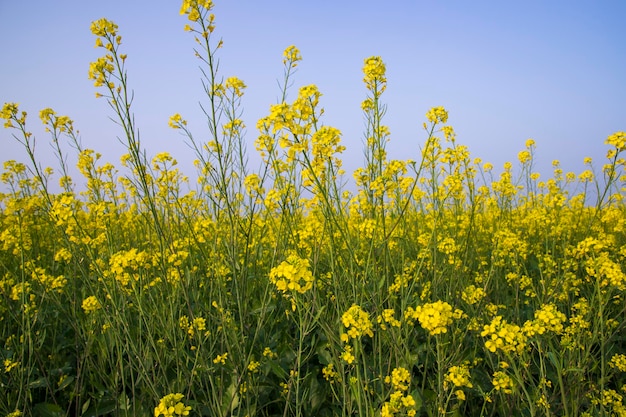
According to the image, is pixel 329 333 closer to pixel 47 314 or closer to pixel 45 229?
pixel 47 314

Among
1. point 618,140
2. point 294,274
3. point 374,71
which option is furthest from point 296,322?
point 618,140

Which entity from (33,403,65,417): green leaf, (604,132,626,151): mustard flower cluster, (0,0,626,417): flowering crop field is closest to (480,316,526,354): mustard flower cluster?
(0,0,626,417): flowering crop field

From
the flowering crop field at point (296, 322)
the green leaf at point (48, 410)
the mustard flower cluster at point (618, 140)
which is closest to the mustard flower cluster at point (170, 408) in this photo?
the flowering crop field at point (296, 322)

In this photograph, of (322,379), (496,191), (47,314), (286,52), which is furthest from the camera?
(496,191)

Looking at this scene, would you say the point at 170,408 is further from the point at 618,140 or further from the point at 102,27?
the point at 618,140

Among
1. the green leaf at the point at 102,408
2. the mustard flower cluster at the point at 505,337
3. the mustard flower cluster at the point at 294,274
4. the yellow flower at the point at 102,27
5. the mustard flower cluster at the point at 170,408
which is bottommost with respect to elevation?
the green leaf at the point at 102,408

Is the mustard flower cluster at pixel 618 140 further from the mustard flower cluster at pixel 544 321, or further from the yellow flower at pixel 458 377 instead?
the yellow flower at pixel 458 377

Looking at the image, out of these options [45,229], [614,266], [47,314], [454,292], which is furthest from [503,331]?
[45,229]

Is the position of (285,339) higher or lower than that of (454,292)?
lower

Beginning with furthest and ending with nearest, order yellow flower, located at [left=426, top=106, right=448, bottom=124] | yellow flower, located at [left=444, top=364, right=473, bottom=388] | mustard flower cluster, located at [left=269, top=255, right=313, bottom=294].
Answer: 1. yellow flower, located at [left=426, top=106, right=448, bottom=124]
2. yellow flower, located at [left=444, top=364, right=473, bottom=388]
3. mustard flower cluster, located at [left=269, top=255, right=313, bottom=294]

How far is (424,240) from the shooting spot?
3420mm

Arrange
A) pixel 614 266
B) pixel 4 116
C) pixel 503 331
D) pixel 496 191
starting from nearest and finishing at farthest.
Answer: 1. pixel 503 331
2. pixel 614 266
3. pixel 4 116
4. pixel 496 191

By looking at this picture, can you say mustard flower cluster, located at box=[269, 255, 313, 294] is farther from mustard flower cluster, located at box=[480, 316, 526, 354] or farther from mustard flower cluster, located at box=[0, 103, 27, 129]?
mustard flower cluster, located at box=[0, 103, 27, 129]

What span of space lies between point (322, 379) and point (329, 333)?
1.31 m
